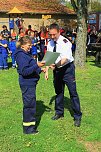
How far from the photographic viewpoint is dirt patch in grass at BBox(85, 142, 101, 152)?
17.7 ft

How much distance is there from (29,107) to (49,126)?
0.80m

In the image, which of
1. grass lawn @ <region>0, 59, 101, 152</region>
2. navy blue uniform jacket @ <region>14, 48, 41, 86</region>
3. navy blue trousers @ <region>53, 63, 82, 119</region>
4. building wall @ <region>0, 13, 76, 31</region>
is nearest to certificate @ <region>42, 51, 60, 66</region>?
navy blue uniform jacket @ <region>14, 48, 41, 86</region>

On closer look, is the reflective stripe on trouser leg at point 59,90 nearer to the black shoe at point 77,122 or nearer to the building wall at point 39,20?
the black shoe at point 77,122

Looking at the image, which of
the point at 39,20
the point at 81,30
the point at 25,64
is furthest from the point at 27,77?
the point at 39,20

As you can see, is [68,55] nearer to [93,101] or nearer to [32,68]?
[32,68]

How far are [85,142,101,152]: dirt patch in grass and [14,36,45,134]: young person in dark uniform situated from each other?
103 cm

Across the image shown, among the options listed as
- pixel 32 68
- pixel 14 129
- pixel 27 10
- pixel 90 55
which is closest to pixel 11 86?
pixel 14 129

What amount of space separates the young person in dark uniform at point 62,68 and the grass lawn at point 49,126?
33 cm

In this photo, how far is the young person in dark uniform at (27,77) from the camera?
557 centimetres

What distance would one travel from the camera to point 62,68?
20.5 ft

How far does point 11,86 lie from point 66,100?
2498mm

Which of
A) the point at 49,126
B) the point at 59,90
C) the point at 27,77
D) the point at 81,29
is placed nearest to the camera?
the point at 27,77

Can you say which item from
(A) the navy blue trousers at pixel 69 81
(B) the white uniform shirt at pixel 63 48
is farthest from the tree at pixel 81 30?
(B) the white uniform shirt at pixel 63 48

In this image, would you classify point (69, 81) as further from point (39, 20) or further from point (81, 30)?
point (39, 20)
